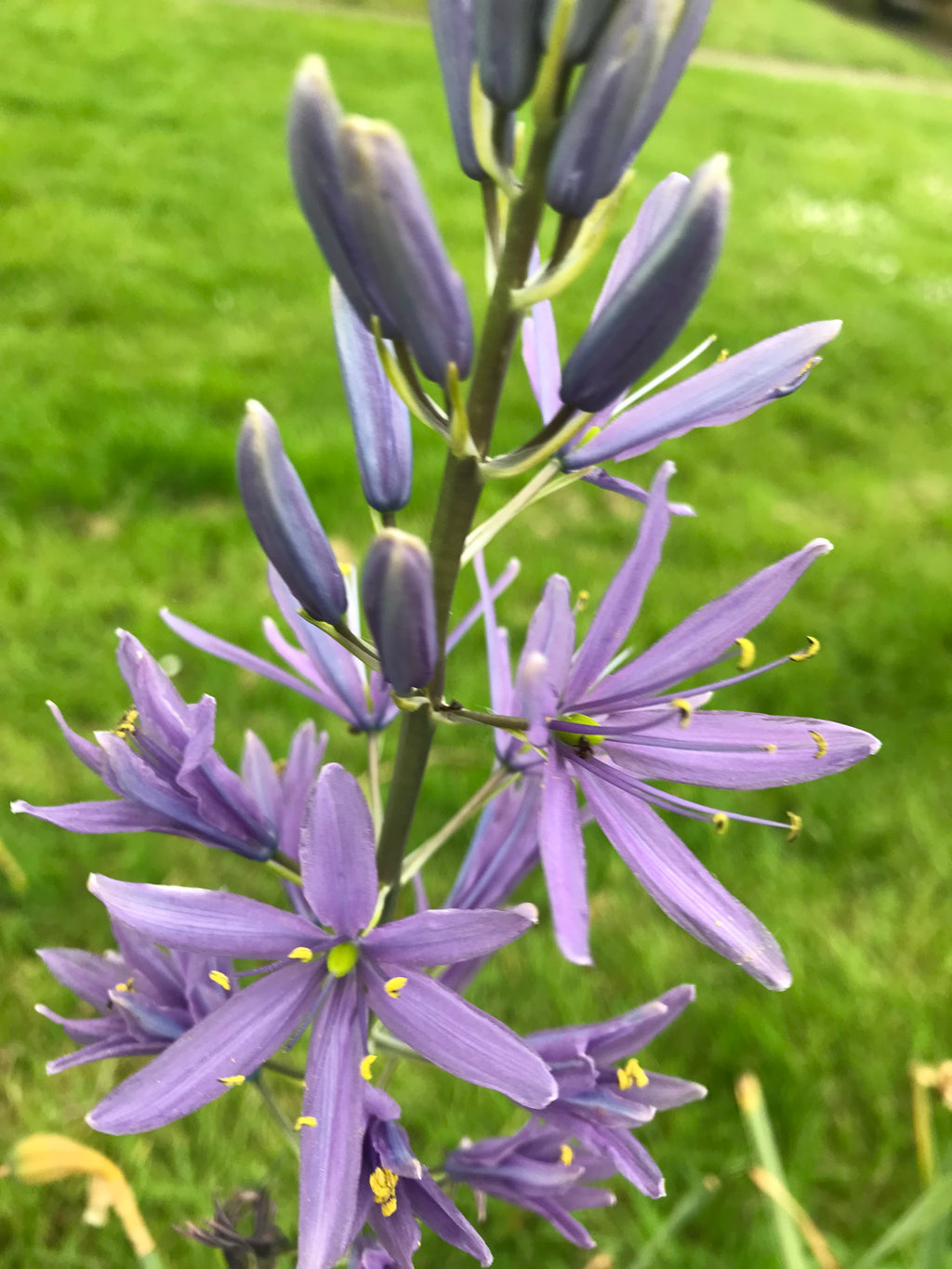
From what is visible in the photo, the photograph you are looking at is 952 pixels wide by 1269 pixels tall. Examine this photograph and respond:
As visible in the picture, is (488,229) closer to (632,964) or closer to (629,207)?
(632,964)

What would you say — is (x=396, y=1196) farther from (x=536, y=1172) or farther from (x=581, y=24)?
(x=581, y=24)

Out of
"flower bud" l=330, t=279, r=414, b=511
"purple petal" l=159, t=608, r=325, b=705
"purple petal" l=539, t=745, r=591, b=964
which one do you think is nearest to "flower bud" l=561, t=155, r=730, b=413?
"flower bud" l=330, t=279, r=414, b=511

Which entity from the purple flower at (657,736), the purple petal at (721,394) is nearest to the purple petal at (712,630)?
the purple flower at (657,736)

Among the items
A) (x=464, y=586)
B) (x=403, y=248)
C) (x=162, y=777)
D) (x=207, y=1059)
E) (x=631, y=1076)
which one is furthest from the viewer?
(x=464, y=586)

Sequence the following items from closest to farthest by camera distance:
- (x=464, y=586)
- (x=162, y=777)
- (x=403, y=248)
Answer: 1. (x=403, y=248)
2. (x=162, y=777)
3. (x=464, y=586)

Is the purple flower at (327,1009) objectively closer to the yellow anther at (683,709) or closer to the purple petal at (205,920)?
the purple petal at (205,920)

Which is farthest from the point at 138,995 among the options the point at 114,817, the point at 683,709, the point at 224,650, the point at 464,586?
the point at 464,586

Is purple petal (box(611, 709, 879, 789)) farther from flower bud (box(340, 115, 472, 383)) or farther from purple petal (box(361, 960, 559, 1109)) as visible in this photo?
flower bud (box(340, 115, 472, 383))
